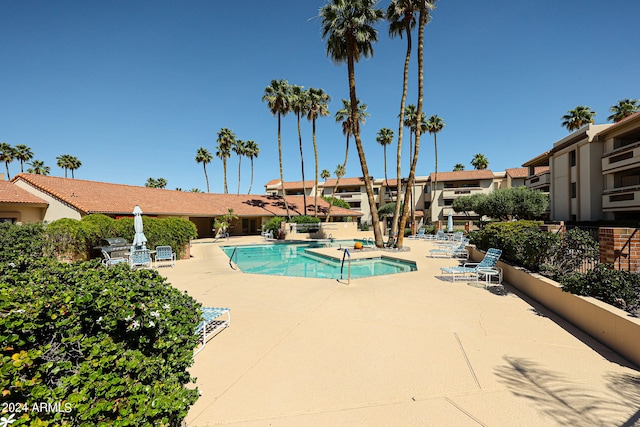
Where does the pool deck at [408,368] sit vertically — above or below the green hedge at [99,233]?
below

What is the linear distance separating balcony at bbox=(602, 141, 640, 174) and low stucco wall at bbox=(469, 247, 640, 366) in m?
19.6

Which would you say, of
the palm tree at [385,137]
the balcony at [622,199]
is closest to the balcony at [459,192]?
the palm tree at [385,137]

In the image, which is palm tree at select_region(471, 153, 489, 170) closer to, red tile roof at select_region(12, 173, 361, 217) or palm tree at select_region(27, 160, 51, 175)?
red tile roof at select_region(12, 173, 361, 217)

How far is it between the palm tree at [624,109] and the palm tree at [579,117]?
3506 millimetres

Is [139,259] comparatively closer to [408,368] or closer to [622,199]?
[408,368]

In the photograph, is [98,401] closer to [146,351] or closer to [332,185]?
[146,351]

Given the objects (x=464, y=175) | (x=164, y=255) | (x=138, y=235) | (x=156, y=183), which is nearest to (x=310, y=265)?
(x=164, y=255)

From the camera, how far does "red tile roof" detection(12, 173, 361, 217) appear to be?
20.9m

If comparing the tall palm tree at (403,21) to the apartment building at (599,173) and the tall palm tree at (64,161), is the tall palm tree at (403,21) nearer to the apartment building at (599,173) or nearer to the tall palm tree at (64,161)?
the apartment building at (599,173)

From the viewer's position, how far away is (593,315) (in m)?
5.30

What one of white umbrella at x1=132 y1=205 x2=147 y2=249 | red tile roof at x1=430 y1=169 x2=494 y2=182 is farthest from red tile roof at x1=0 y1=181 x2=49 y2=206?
red tile roof at x1=430 y1=169 x2=494 y2=182

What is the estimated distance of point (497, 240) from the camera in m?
10.9

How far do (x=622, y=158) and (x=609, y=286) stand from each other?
22.8 metres

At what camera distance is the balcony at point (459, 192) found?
148ft
